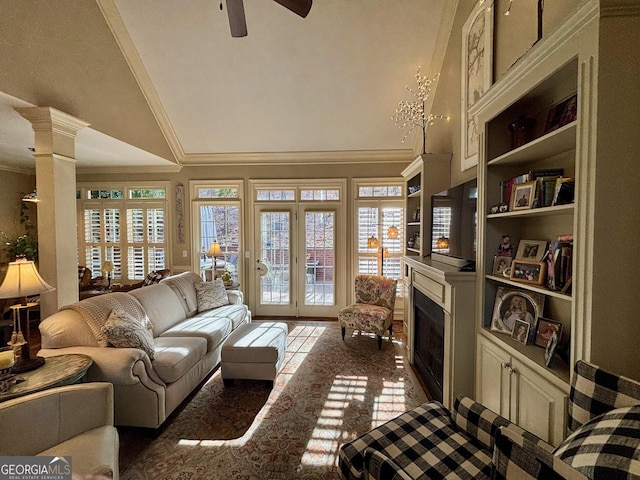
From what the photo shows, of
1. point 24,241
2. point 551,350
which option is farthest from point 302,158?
point 24,241

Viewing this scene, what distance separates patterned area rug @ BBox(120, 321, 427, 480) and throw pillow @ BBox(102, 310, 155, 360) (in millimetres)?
649

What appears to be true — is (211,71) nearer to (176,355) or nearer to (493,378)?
(176,355)

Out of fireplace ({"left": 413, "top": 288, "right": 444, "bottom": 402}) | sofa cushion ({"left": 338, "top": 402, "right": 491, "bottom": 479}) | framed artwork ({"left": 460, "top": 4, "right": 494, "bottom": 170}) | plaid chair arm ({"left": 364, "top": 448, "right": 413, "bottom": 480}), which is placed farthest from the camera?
fireplace ({"left": 413, "top": 288, "right": 444, "bottom": 402})

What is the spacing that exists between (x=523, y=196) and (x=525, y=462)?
1384mm

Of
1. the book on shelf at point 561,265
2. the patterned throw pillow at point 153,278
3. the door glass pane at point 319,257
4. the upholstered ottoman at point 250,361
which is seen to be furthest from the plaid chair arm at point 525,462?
the patterned throw pillow at point 153,278

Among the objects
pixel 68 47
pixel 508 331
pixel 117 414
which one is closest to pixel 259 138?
pixel 68 47

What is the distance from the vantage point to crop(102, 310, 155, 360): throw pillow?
233 centimetres

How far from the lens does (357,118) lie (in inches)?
175

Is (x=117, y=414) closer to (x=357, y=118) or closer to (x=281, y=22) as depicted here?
(x=281, y=22)

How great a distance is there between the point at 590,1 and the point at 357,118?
347 cm

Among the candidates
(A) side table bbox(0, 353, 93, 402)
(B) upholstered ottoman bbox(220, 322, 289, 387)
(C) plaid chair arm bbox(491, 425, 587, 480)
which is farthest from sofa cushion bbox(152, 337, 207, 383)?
(C) plaid chair arm bbox(491, 425, 587, 480)

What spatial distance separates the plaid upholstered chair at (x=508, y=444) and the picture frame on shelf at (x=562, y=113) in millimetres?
1175

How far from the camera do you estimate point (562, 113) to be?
1597mm

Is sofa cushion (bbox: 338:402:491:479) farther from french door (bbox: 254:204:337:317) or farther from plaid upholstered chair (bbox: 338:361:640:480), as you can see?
french door (bbox: 254:204:337:317)
